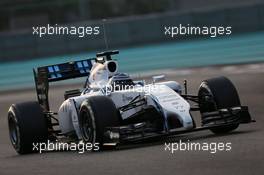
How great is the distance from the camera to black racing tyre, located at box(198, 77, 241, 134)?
12.5 meters

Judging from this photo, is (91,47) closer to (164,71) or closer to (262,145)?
(164,71)

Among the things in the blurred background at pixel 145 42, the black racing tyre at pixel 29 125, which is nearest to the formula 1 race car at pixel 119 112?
the black racing tyre at pixel 29 125

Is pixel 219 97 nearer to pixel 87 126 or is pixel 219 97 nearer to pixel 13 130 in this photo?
pixel 87 126

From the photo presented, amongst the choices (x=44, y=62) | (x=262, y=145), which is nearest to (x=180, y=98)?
(x=262, y=145)

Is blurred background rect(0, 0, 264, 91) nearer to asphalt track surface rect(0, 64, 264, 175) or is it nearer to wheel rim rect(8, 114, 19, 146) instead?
asphalt track surface rect(0, 64, 264, 175)

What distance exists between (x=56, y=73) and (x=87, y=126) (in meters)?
2.14

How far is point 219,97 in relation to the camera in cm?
1255

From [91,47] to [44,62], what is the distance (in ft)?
9.58

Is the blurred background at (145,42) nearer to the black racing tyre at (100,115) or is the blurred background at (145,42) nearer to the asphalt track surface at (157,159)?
the asphalt track surface at (157,159)

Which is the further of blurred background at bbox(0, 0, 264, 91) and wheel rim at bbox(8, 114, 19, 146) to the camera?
blurred background at bbox(0, 0, 264, 91)

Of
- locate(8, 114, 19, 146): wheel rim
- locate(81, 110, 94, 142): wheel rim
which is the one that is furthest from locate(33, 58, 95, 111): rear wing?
locate(81, 110, 94, 142): wheel rim

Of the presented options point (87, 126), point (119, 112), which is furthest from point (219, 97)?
point (87, 126)

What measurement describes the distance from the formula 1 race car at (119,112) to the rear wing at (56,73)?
2cm

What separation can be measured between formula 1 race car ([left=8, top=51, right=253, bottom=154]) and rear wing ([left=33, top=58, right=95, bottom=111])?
2cm
